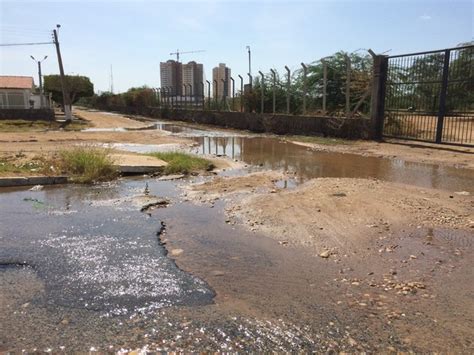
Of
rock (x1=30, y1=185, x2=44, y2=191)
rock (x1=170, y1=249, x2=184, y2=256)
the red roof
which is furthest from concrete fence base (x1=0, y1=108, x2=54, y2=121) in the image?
rock (x1=170, y1=249, x2=184, y2=256)

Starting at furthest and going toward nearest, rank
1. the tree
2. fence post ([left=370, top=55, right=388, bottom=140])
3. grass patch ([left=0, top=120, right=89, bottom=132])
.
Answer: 1. the tree
2. grass patch ([left=0, top=120, right=89, bottom=132])
3. fence post ([left=370, top=55, right=388, bottom=140])

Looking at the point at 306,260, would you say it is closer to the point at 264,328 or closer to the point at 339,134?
the point at 264,328

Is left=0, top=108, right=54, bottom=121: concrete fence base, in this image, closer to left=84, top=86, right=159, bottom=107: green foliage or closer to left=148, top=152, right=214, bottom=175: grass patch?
left=84, top=86, right=159, bottom=107: green foliage

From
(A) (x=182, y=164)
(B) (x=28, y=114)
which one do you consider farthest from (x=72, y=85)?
(A) (x=182, y=164)

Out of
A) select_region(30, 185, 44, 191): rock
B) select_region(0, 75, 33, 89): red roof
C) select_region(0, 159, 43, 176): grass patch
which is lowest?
select_region(30, 185, 44, 191): rock

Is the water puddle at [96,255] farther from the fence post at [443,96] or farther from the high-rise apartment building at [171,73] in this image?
the high-rise apartment building at [171,73]

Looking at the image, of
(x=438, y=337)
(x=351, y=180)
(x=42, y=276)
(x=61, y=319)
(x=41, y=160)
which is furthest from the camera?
(x=41, y=160)

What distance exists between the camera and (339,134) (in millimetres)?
16938

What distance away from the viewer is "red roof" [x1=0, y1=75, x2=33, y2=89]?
42156mm

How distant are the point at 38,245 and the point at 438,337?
4097 millimetres

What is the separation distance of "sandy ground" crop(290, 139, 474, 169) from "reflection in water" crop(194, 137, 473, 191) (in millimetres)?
620

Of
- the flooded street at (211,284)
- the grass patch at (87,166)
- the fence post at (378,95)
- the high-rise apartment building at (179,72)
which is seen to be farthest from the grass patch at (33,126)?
the high-rise apartment building at (179,72)

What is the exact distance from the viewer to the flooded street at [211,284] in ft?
9.63

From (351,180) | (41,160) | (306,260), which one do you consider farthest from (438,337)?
(41,160)
